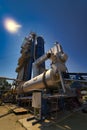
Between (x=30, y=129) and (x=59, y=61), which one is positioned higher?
(x=59, y=61)

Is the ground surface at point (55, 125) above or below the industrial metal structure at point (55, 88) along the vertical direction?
below

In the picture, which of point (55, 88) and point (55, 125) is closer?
point (55, 125)

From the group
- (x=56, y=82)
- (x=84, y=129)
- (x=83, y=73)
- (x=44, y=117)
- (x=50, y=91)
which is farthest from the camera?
(x=83, y=73)

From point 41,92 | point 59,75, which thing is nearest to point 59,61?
Result: point 59,75

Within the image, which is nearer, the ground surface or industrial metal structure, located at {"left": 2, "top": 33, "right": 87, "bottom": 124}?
the ground surface

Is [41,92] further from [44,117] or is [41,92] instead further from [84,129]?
[84,129]

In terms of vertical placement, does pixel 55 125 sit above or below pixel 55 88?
below

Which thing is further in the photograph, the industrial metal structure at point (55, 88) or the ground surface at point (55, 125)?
the industrial metal structure at point (55, 88)

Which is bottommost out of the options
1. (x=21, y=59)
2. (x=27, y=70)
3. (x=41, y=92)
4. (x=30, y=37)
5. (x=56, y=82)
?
(x=41, y=92)

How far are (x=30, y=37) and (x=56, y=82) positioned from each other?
15.1 metres

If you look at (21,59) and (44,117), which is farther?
(21,59)

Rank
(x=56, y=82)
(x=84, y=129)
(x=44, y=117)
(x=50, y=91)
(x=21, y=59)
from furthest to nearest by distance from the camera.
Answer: (x=21, y=59)
(x=50, y=91)
(x=56, y=82)
(x=44, y=117)
(x=84, y=129)

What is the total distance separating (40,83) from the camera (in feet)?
28.4

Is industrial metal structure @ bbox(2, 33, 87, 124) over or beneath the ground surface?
over
